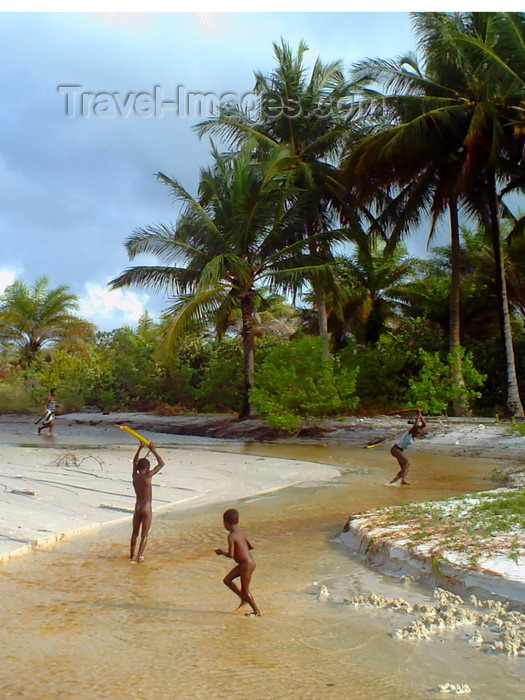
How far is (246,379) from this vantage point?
23.7 m

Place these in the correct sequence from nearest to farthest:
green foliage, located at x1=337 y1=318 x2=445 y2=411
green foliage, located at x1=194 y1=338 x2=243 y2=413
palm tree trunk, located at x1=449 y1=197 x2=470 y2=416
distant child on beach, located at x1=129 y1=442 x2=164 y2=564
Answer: distant child on beach, located at x1=129 y1=442 x2=164 y2=564 → palm tree trunk, located at x1=449 y1=197 x2=470 y2=416 → green foliage, located at x1=337 y1=318 x2=445 y2=411 → green foliage, located at x1=194 y1=338 x2=243 y2=413

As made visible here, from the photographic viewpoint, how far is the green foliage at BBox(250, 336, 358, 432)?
2138 cm

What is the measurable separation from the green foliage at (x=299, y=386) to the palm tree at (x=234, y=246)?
1.57 meters

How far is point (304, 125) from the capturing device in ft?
84.2

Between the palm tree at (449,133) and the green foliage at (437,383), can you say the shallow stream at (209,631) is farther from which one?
the palm tree at (449,133)

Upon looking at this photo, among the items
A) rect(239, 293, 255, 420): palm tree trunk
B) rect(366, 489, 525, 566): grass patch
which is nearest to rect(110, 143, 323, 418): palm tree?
rect(239, 293, 255, 420): palm tree trunk

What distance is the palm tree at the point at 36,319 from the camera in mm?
35219

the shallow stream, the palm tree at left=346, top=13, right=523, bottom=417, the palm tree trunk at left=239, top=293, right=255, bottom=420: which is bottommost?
the shallow stream

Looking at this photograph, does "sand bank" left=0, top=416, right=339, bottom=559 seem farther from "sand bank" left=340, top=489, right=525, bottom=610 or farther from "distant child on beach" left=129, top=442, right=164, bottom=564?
"sand bank" left=340, top=489, right=525, bottom=610

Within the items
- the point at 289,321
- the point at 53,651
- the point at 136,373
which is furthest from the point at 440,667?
the point at 289,321

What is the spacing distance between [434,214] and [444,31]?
509 cm

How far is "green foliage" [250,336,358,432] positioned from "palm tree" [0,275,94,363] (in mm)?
17559

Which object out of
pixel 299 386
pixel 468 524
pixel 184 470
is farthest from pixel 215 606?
pixel 299 386

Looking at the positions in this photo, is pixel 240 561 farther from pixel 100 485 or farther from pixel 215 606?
pixel 100 485
